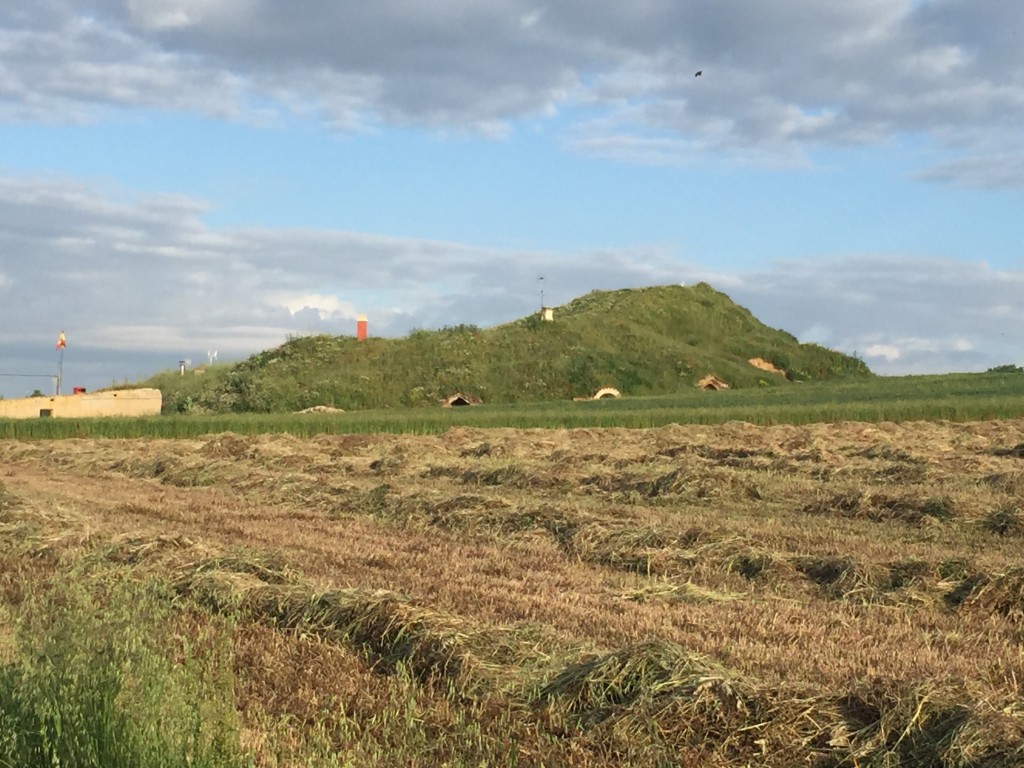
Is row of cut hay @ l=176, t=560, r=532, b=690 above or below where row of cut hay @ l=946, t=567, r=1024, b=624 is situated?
above

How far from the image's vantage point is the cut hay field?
5.44 metres

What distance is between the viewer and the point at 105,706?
4719 mm

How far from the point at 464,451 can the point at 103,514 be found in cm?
1190

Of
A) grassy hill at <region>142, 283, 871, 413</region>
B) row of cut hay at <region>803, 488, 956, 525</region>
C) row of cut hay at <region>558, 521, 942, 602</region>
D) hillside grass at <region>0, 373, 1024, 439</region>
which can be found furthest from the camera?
grassy hill at <region>142, 283, 871, 413</region>

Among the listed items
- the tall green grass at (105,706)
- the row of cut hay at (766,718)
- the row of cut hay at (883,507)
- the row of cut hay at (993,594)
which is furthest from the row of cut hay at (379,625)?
the row of cut hay at (883,507)

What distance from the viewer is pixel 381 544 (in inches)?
479

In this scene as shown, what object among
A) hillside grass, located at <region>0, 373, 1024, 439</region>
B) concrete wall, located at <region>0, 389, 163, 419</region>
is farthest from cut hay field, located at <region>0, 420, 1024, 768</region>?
concrete wall, located at <region>0, 389, 163, 419</region>

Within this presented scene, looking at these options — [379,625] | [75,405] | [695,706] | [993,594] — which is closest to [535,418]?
[75,405]

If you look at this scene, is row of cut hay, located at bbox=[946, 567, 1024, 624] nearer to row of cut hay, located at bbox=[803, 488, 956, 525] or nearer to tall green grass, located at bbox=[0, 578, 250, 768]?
row of cut hay, located at bbox=[803, 488, 956, 525]

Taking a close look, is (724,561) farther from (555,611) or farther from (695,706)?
(695,706)

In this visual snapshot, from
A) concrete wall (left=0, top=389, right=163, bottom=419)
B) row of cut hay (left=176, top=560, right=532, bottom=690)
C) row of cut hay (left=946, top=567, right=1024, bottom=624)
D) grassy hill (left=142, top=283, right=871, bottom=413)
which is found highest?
grassy hill (left=142, top=283, right=871, bottom=413)

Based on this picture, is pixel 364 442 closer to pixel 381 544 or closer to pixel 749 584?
pixel 381 544

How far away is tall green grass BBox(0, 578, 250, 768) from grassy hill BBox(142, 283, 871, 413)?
46904 millimetres

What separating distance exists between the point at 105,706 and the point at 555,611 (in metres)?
4.20
